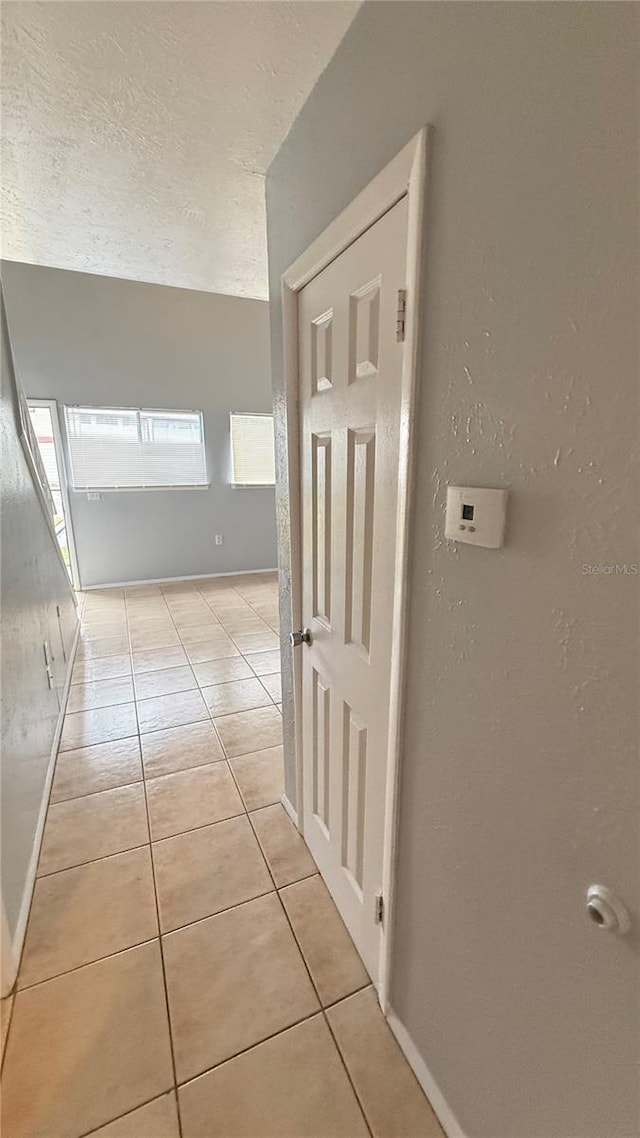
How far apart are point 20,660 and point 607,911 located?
196cm

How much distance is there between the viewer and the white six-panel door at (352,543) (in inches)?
38.3

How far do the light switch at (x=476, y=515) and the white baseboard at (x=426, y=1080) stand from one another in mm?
1258

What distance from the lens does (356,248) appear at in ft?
3.40

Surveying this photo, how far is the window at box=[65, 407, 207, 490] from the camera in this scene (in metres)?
4.78

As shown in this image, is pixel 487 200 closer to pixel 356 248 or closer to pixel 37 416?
pixel 356 248

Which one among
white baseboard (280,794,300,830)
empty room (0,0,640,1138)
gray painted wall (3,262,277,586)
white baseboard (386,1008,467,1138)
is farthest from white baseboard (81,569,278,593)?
white baseboard (386,1008,467,1138)

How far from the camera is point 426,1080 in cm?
106

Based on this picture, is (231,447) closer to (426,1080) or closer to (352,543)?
(352,543)

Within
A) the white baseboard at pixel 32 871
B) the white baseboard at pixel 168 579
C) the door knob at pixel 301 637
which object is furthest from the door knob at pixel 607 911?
the white baseboard at pixel 168 579

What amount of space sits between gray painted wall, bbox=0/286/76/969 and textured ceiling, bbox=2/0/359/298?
2.57 feet

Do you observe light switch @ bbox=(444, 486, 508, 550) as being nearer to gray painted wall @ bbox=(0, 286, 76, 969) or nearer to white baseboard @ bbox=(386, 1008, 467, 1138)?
white baseboard @ bbox=(386, 1008, 467, 1138)

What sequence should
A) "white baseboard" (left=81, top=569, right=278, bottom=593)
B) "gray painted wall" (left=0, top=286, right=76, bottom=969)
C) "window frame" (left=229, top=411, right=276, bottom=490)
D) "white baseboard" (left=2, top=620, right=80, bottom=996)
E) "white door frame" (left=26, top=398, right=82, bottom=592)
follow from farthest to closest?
1. "window frame" (left=229, top=411, right=276, bottom=490)
2. "white baseboard" (left=81, top=569, right=278, bottom=593)
3. "white door frame" (left=26, top=398, right=82, bottom=592)
4. "gray painted wall" (left=0, top=286, right=76, bottom=969)
5. "white baseboard" (left=2, top=620, right=80, bottom=996)

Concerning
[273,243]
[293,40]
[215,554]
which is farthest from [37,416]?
[293,40]

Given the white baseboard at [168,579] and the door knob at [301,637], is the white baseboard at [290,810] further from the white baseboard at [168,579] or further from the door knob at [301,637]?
the white baseboard at [168,579]
